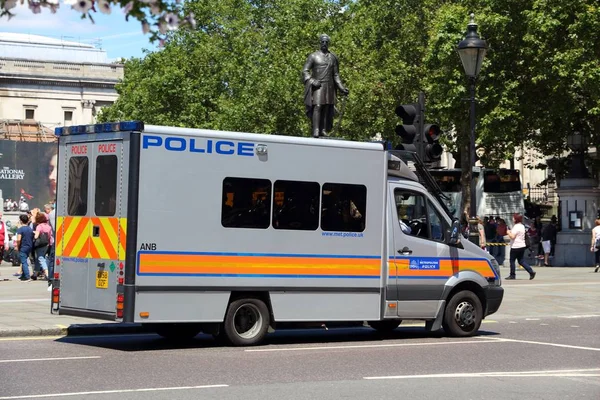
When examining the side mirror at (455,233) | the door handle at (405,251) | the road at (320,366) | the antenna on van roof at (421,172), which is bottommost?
the road at (320,366)

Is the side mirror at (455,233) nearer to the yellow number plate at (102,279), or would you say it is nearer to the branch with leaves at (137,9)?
the yellow number plate at (102,279)

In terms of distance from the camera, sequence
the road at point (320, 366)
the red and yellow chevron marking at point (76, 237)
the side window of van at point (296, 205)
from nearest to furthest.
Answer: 1. the road at point (320, 366)
2. the red and yellow chevron marking at point (76, 237)
3. the side window of van at point (296, 205)

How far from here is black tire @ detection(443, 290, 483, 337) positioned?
16406mm

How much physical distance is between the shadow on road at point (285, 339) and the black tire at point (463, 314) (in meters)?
0.20

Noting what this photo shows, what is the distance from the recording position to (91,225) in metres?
14.4

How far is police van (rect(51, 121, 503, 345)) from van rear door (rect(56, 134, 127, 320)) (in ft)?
0.07

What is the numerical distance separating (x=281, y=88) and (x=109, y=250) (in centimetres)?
4248

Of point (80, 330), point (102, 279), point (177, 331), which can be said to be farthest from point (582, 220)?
point (102, 279)

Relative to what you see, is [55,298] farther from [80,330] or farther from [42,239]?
[42,239]

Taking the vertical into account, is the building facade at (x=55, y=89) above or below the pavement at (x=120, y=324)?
above

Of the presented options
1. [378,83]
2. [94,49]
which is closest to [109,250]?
[378,83]

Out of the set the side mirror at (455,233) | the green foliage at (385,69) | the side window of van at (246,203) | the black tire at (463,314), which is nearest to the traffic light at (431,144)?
the side mirror at (455,233)

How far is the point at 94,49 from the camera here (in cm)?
12825

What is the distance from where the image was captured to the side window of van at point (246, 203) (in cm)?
1450
